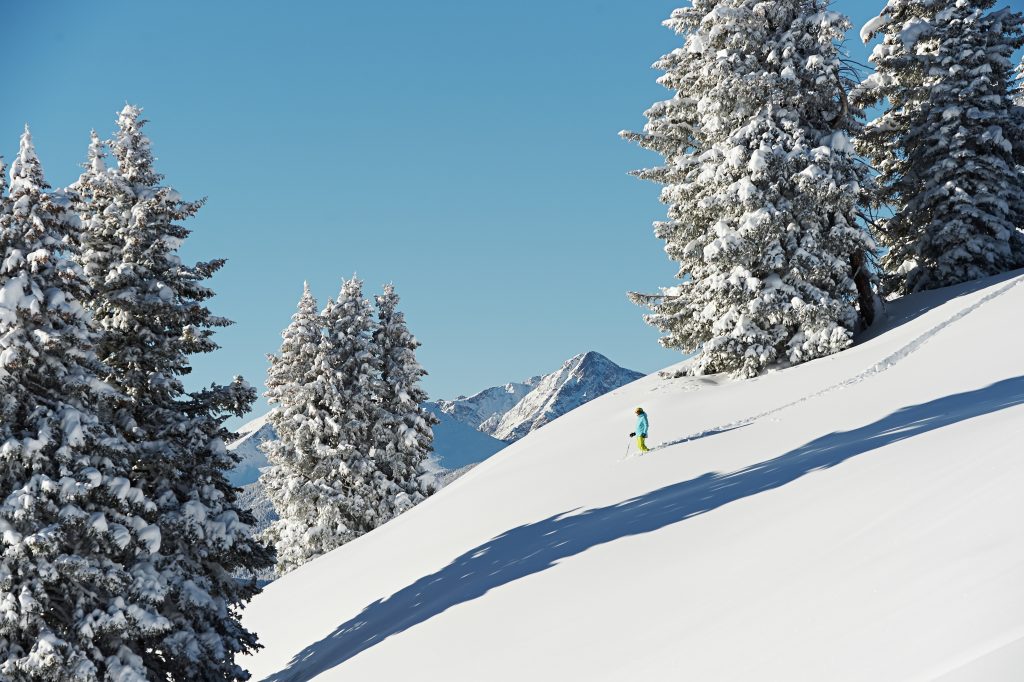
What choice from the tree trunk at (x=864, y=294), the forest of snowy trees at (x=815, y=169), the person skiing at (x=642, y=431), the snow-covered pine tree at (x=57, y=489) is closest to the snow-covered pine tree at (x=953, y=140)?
the forest of snowy trees at (x=815, y=169)

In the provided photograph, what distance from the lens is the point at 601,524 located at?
45.3 ft

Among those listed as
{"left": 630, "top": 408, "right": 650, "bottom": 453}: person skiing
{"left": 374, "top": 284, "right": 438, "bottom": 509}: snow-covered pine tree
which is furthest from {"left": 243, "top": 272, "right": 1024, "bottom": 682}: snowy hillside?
{"left": 374, "top": 284, "right": 438, "bottom": 509}: snow-covered pine tree

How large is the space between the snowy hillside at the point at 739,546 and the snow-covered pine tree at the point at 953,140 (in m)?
3.21

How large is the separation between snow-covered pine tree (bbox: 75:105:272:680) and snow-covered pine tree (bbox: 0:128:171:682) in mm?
1064

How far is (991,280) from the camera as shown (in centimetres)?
2423

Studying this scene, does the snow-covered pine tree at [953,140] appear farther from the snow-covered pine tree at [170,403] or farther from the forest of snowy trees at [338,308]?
the snow-covered pine tree at [170,403]

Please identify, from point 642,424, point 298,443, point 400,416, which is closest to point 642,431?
point 642,424

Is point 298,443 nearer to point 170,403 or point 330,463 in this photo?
point 330,463

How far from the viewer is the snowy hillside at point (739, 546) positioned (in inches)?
217

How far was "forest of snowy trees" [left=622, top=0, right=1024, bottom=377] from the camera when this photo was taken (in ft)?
76.7

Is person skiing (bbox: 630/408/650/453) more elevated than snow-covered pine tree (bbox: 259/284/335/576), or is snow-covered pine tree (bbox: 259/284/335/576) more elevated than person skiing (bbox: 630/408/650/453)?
snow-covered pine tree (bbox: 259/284/335/576)

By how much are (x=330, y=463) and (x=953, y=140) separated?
2856 cm

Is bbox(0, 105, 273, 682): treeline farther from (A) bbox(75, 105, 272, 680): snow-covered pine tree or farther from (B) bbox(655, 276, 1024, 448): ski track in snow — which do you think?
(B) bbox(655, 276, 1024, 448): ski track in snow

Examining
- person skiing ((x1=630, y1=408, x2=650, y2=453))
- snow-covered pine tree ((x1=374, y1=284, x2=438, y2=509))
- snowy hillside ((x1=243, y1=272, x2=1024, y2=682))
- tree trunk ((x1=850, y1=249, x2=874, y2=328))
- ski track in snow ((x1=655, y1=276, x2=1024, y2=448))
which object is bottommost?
snowy hillside ((x1=243, y1=272, x2=1024, y2=682))
